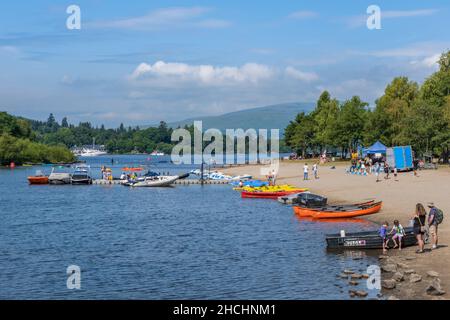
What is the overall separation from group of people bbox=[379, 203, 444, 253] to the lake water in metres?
1.81

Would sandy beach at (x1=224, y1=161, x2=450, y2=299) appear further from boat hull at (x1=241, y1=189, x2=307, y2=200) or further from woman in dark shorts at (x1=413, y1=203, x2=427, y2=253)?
boat hull at (x1=241, y1=189, x2=307, y2=200)

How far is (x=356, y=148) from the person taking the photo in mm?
158625

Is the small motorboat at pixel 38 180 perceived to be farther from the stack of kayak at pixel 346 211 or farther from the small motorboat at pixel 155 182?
the stack of kayak at pixel 346 211

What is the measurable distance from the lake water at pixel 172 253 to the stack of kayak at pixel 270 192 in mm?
6522

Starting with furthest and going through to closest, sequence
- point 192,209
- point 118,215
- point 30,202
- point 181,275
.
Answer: point 30,202 < point 192,209 < point 118,215 < point 181,275

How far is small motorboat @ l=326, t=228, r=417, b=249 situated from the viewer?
125 ft

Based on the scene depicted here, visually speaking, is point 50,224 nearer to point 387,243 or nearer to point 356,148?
point 387,243

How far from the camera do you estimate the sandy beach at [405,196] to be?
31.6m

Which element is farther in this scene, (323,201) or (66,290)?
(323,201)

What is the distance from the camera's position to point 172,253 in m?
41.6

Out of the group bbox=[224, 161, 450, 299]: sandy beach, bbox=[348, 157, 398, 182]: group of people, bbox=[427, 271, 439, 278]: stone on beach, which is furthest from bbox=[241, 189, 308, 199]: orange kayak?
bbox=[427, 271, 439, 278]: stone on beach

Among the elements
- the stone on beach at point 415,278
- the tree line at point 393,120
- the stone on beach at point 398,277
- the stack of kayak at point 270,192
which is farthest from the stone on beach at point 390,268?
the tree line at point 393,120
